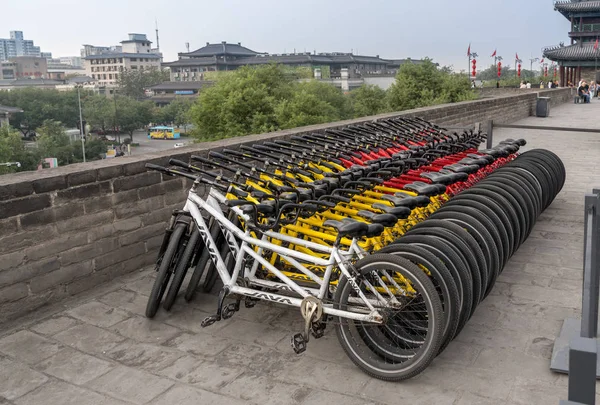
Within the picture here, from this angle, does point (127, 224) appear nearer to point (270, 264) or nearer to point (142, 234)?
point (142, 234)

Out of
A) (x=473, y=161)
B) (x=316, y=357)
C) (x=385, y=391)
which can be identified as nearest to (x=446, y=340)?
(x=385, y=391)

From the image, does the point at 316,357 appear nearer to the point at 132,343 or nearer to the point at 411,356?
the point at 411,356

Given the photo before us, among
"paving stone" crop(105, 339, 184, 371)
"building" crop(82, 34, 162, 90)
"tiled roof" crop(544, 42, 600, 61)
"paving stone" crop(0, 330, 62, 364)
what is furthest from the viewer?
"building" crop(82, 34, 162, 90)

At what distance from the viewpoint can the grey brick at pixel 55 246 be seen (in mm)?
3936

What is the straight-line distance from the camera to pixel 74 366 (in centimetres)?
321

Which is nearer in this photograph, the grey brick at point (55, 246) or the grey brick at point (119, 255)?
the grey brick at point (55, 246)

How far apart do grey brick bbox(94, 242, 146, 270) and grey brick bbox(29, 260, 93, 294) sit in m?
0.08

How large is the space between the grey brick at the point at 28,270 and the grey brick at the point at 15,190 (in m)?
0.46

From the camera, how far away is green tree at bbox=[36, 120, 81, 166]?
60562mm

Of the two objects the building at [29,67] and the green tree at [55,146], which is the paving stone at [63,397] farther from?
the building at [29,67]

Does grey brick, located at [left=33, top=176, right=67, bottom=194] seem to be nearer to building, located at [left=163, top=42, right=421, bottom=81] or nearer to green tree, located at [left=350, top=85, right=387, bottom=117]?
green tree, located at [left=350, top=85, right=387, bottom=117]

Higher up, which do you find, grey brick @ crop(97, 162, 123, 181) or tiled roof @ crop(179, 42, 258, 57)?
tiled roof @ crop(179, 42, 258, 57)

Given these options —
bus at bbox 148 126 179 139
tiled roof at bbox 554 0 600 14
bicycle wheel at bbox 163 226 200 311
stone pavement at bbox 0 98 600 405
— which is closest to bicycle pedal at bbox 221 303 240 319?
stone pavement at bbox 0 98 600 405

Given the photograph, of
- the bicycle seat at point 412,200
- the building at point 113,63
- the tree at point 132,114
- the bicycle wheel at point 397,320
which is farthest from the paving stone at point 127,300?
the building at point 113,63
